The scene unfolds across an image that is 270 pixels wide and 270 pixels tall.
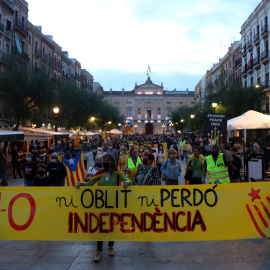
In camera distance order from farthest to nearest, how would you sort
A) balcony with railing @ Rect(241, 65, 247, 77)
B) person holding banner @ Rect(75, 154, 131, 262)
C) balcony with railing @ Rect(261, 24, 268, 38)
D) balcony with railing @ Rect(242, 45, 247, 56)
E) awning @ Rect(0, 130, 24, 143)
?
balcony with railing @ Rect(242, 45, 247, 56) < balcony with railing @ Rect(241, 65, 247, 77) < balcony with railing @ Rect(261, 24, 268, 38) < awning @ Rect(0, 130, 24, 143) < person holding banner @ Rect(75, 154, 131, 262)

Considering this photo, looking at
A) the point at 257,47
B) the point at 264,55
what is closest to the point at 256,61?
the point at 257,47

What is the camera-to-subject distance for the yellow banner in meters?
5.27

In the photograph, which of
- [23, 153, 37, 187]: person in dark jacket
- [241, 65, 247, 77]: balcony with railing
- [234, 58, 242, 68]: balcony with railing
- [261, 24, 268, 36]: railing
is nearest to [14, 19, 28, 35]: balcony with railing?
[261, 24, 268, 36]: railing

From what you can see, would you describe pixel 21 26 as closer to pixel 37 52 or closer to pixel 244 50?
pixel 37 52

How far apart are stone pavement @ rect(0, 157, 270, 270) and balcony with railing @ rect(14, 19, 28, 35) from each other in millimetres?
31757

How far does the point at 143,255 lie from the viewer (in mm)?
5469

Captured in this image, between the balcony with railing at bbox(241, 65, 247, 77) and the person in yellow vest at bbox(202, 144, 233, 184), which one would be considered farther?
the balcony with railing at bbox(241, 65, 247, 77)

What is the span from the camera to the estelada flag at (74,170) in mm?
10789

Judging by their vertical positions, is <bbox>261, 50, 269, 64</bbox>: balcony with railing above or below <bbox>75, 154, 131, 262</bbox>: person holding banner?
above

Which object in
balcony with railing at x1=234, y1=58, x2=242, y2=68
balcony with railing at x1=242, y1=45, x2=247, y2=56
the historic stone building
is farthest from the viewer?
the historic stone building

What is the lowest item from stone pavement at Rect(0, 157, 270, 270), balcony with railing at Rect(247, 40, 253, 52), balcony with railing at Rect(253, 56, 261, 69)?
stone pavement at Rect(0, 157, 270, 270)

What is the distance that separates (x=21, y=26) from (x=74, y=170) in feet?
94.0

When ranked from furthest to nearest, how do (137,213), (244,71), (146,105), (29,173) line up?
(146,105) → (244,71) → (29,173) → (137,213)

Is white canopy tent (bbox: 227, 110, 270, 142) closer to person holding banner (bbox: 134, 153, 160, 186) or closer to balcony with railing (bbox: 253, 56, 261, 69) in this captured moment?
person holding banner (bbox: 134, 153, 160, 186)
